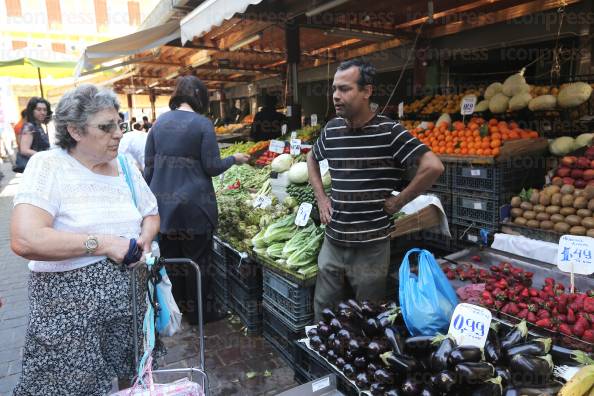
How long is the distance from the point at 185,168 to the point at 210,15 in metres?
2.11

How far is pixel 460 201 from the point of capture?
4910 millimetres

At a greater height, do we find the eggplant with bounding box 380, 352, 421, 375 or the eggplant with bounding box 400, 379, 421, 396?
the eggplant with bounding box 380, 352, 421, 375

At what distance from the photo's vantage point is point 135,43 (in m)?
7.51

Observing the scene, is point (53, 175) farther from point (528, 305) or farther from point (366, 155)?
point (528, 305)

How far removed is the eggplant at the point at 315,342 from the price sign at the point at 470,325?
2.55ft

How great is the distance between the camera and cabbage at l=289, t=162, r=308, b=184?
4.66 m

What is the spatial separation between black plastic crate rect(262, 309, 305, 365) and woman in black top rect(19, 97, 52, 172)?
472cm

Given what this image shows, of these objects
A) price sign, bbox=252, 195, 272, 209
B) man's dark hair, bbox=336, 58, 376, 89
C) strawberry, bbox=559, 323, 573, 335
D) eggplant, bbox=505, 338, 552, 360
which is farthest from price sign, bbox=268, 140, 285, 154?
eggplant, bbox=505, 338, 552, 360

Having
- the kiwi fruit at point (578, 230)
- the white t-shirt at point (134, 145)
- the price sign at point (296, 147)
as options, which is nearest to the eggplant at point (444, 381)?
the kiwi fruit at point (578, 230)

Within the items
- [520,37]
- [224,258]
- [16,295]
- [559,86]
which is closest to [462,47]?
[520,37]

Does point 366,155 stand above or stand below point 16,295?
above

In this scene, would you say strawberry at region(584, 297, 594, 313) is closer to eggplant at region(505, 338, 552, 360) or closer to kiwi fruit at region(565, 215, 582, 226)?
eggplant at region(505, 338, 552, 360)

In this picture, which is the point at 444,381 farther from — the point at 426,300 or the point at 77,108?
the point at 77,108

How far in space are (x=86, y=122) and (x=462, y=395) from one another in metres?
2.13
